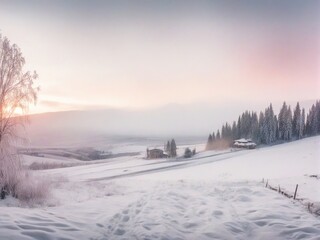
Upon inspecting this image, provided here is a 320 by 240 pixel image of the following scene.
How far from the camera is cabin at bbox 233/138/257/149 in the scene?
16.8 ft

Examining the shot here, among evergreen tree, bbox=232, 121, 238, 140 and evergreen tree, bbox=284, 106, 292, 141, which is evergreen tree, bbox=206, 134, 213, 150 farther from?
evergreen tree, bbox=284, 106, 292, 141

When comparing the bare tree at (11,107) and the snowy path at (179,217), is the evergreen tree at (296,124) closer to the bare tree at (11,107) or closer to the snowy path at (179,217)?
the snowy path at (179,217)

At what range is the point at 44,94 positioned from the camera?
4922 millimetres

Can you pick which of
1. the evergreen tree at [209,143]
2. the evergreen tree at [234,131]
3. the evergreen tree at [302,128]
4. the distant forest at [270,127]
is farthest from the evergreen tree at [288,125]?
the evergreen tree at [209,143]

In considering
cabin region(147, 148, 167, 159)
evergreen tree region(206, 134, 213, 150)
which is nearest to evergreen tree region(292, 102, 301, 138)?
evergreen tree region(206, 134, 213, 150)

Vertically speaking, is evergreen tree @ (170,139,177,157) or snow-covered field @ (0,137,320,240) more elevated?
evergreen tree @ (170,139,177,157)

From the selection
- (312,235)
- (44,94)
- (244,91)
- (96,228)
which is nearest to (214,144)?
(244,91)

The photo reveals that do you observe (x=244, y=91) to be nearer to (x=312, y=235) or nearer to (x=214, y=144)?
(x=214, y=144)

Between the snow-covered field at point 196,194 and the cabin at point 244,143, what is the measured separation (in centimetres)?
10

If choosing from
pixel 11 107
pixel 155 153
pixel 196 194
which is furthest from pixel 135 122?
pixel 11 107

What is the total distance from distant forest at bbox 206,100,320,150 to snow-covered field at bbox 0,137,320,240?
0.14 metres

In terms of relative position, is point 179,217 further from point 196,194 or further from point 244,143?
point 244,143

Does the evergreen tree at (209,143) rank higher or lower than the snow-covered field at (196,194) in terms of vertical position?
higher

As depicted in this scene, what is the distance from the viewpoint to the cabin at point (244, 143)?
16.8 ft
